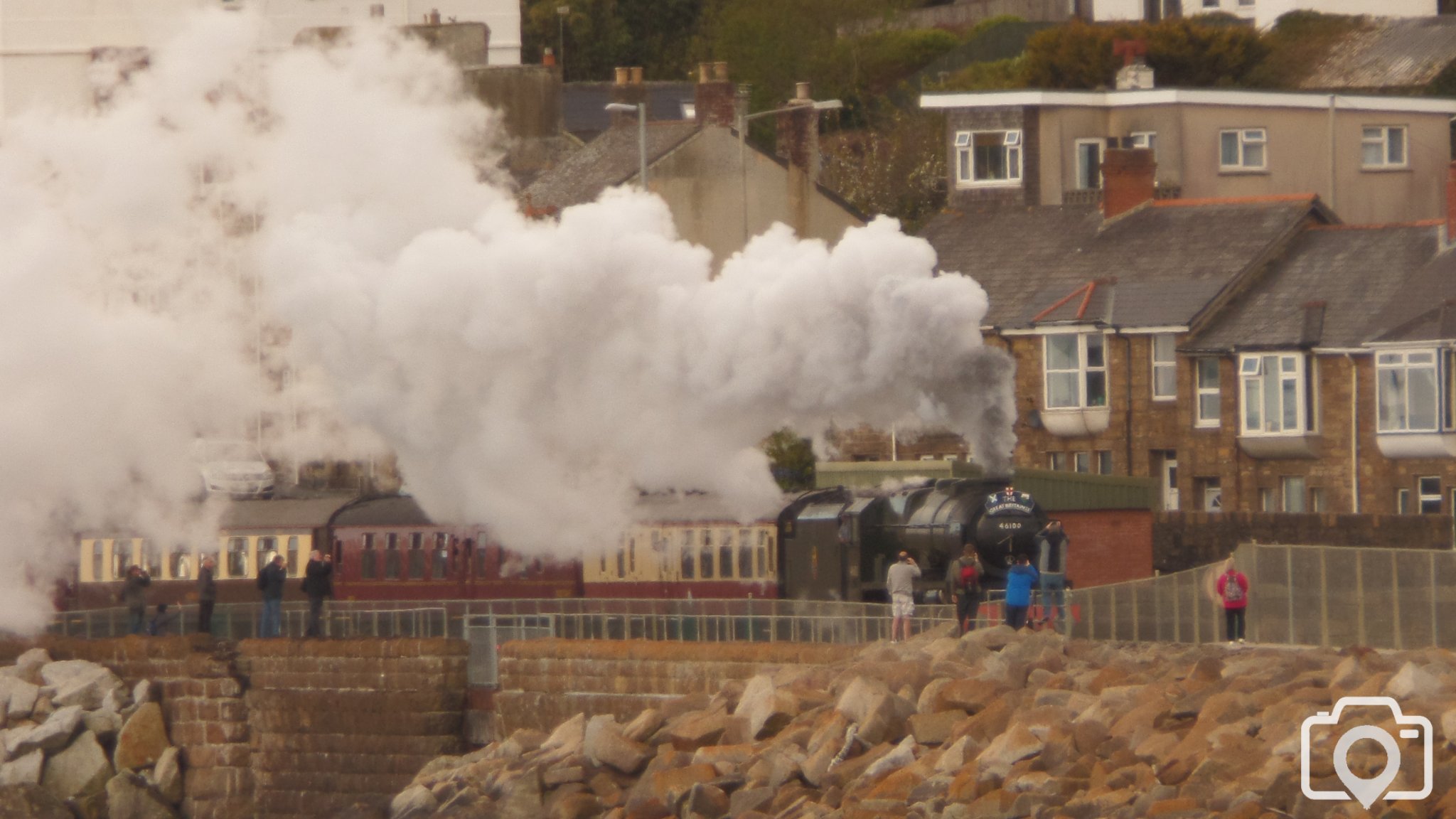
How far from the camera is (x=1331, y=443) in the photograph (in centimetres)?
5766

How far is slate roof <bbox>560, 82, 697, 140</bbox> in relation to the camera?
275 feet

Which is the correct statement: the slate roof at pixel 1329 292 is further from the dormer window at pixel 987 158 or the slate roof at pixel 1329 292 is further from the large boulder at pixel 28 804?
the large boulder at pixel 28 804

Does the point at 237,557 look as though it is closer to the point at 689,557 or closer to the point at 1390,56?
the point at 689,557

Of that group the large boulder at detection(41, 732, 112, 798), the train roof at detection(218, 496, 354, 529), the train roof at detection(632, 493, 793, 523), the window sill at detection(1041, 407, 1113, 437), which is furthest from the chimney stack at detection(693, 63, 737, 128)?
the large boulder at detection(41, 732, 112, 798)

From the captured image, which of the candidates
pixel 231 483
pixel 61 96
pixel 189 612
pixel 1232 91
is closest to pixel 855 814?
pixel 189 612

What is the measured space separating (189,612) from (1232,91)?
32.1 meters

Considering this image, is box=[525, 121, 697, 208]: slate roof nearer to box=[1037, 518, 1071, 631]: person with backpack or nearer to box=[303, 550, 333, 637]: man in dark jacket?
box=[303, 550, 333, 637]: man in dark jacket

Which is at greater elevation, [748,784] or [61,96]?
[61,96]

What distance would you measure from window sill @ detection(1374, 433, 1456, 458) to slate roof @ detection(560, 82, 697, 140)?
3089 cm

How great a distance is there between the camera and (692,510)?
46688mm

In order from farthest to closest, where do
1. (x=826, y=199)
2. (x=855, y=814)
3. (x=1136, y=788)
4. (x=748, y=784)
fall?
(x=826, y=199) → (x=748, y=784) → (x=855, y=814) → (x=1136, y=788)

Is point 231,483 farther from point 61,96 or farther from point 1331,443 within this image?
point 1331,443

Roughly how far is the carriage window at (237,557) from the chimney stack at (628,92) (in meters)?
20.2

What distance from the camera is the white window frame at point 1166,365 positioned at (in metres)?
60.6
